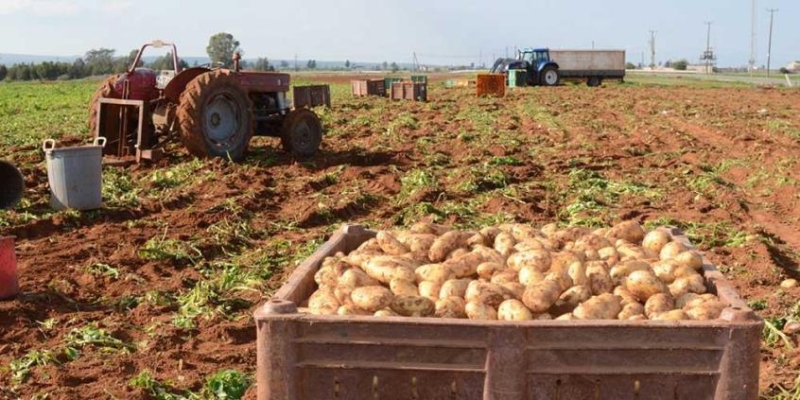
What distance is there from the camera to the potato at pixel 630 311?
3232mm

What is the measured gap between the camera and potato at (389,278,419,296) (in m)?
3.48

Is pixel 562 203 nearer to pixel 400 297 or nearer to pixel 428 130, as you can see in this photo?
pixel 400 297

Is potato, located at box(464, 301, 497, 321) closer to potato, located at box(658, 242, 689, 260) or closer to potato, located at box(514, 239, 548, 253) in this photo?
potato, located at box(514, 239, 548, 253)

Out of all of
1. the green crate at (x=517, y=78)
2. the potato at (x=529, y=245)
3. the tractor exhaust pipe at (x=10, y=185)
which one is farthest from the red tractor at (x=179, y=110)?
the green crate at (x=517, y=78)

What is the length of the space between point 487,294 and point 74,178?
7.46 m

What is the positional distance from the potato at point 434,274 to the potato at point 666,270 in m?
0.88

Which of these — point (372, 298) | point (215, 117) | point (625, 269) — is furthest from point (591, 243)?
point (215, 117)

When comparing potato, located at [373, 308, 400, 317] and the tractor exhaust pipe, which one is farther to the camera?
the tractor exhaust pipe

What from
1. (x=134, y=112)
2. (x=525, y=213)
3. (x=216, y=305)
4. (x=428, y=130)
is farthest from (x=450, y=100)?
(x=216, y=305)

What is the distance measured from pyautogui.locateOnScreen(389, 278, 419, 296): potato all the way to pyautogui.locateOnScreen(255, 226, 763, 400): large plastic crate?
1.77ft

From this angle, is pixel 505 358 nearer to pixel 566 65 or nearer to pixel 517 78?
pixel 517 78

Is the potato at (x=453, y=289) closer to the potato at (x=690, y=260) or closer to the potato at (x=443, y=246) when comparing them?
the potato at (x=443, y=246)

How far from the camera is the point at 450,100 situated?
32.4 meters

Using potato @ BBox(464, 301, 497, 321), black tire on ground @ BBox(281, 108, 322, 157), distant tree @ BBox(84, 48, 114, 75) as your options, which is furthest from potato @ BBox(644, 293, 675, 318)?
distant tree @ BBox(84, 48, 114, 75)
